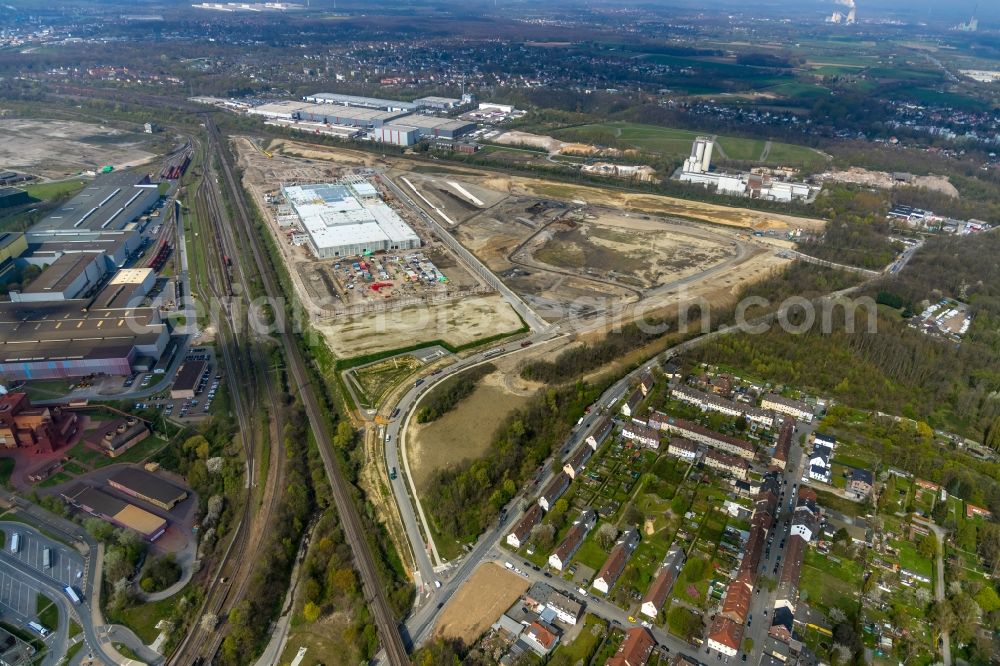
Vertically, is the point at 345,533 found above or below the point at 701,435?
below

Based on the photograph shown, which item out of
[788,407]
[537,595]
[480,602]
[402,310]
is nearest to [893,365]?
[788,407]

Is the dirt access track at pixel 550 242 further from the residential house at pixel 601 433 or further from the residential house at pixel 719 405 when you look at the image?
the residential house at pixel 601 433

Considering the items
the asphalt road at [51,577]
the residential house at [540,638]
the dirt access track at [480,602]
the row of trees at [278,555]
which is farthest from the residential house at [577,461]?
the asphalt road at [51,577]

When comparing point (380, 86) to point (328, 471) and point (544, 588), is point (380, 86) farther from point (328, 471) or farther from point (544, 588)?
point (544, 588)

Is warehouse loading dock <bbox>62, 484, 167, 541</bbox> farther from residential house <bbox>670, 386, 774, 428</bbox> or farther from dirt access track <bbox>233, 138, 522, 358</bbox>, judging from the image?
residential house <bbox>670, 386, 774, 428</bbox>

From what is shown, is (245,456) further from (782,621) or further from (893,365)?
(893,365)
